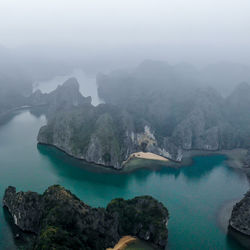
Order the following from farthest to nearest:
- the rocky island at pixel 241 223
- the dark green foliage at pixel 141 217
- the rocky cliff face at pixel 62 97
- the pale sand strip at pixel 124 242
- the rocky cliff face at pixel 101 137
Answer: the rocky cliff face at pixel 62 97, the rocky cliff face at pixel 101 137, the rocky island at pixel 241 223, the dark green foliage at pixel 141 217, the pale sand strip at pixel 124 242

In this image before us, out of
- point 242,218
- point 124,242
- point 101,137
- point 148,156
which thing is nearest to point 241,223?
point 242,218

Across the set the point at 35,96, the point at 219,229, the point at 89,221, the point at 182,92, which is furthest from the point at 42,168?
the point at 182,92

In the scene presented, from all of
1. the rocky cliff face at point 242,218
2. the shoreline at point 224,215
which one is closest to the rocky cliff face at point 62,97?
the shoreline at point 224,215

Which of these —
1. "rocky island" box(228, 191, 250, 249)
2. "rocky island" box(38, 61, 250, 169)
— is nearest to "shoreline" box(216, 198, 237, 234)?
"rocky island" box(228, 191, 250, 249)

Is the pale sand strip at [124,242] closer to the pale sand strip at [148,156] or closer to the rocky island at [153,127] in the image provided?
the rocky island at [153,127]

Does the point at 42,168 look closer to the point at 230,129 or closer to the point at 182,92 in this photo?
the point at 230,129

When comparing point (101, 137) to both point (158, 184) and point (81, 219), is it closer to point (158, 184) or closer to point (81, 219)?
point (158, 184)
